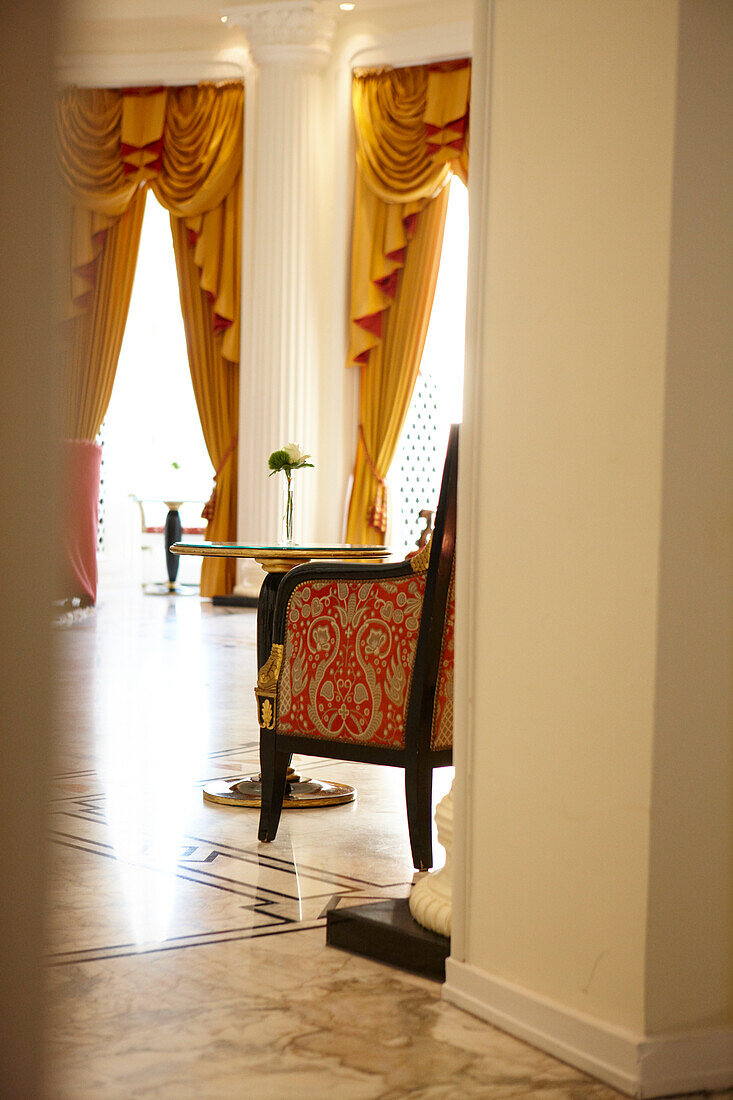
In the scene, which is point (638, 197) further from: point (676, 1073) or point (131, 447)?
point (131, 447)

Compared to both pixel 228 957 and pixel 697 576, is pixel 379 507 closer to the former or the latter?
pixel 228 957

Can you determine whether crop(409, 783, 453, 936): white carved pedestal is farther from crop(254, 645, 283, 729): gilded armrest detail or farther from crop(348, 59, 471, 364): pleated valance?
crop(348, 59, 471, 364): pleated valance

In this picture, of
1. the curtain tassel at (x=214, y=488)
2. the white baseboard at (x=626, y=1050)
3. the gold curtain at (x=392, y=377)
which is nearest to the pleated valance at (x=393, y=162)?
the gold curtain at (x=392, y=377)

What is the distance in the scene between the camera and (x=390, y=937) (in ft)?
6.88

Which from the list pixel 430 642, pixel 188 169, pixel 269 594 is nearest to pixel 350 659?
pixel 430 642

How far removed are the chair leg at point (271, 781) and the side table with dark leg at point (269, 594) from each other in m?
0.36

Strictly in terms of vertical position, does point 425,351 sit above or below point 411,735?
above

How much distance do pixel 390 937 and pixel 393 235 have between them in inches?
269

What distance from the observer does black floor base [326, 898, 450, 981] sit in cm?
203

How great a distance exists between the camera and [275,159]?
8.46 m

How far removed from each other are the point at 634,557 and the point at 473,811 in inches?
20.5

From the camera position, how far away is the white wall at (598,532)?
5.23ft

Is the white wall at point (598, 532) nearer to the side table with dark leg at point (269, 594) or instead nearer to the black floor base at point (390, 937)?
the black floor base at point (390, 937)

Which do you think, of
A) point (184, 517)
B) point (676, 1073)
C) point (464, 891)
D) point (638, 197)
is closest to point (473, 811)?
point (464, 891)
